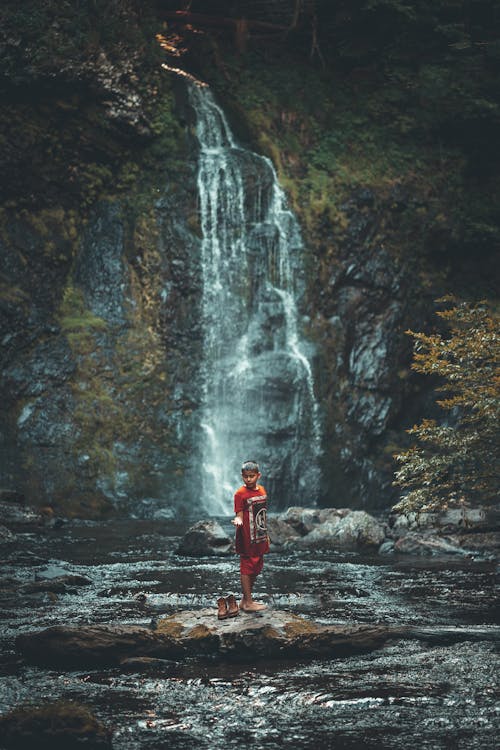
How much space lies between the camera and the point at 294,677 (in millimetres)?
5938

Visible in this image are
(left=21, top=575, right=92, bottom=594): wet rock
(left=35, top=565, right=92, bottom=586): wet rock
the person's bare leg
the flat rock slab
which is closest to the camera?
the flat rock slab

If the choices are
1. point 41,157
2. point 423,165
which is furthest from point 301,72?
point 41,157

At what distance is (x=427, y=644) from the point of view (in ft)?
22.5

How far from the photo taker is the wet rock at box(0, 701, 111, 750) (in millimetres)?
4578

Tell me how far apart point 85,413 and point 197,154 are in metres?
7.67

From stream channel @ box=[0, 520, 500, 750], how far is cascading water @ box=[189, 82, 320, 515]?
9062 millimetres

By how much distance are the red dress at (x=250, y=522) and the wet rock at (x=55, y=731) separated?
2.68 m

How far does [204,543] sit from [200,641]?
6.13 meters

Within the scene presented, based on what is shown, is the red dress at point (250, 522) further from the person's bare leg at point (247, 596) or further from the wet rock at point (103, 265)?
the wet rock at point (103, 265)

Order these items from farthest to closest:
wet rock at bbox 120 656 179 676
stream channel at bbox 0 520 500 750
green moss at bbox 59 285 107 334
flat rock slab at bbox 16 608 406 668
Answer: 1. green moss at bbox 59 285 107 334
2. flat rock slab at bbox 16 608 406 668
3. wet rock at bbox 120 656 179 676
4. stream channel at bbox 0 520 500 750

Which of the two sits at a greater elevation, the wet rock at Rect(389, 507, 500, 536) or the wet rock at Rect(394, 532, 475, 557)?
the wet rock at Rect(389, 507, 500, 536)

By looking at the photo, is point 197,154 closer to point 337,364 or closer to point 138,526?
point 337,364

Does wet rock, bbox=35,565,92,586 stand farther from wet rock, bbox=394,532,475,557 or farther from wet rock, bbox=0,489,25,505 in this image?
wet rock, bbox=0,489,25,505

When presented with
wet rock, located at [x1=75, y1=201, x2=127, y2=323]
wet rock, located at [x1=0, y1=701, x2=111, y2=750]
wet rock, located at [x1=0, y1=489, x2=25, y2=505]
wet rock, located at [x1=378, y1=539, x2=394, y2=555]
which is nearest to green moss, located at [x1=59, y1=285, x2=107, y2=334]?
wet rock, located at [x1=75, y1=201, x2=127, y2=323]
